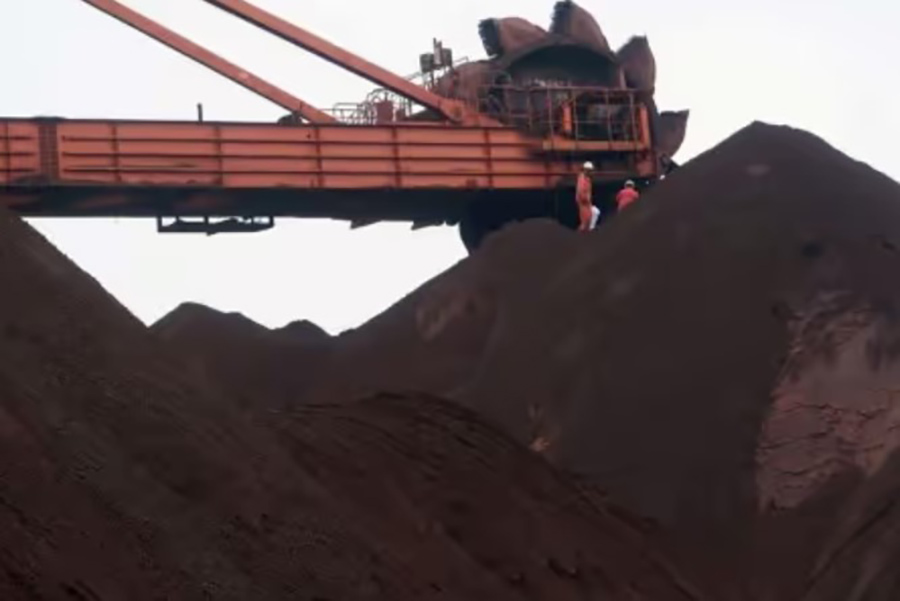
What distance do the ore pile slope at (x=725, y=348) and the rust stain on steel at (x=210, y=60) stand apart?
21.8ft

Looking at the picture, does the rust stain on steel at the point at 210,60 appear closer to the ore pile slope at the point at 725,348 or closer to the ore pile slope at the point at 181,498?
the ore pile slope at the point at 725,348

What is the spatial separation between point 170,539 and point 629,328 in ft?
13.7

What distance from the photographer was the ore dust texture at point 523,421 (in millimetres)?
5035

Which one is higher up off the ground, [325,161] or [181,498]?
[325,161]

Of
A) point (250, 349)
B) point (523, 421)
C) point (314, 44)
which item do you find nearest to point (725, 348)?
point (523, 421)

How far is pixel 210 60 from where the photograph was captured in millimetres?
16062

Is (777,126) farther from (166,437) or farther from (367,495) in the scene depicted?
(166,437)

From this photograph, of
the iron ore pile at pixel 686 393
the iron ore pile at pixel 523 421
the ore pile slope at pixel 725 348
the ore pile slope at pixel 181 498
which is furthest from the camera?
the ore pile slope at pixel 725 348

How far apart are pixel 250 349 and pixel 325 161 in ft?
11.1

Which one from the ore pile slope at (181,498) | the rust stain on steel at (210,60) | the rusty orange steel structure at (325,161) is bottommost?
the ore pile slope at (181,498)

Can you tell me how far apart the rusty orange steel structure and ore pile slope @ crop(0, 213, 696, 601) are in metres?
7.30

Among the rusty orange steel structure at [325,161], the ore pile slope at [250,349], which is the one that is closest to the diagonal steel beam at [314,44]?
the rusty orange steel structure at [325,161]

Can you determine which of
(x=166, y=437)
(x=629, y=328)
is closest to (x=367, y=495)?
(x=166, y=437)

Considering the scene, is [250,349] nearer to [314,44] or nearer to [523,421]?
[523,421]
